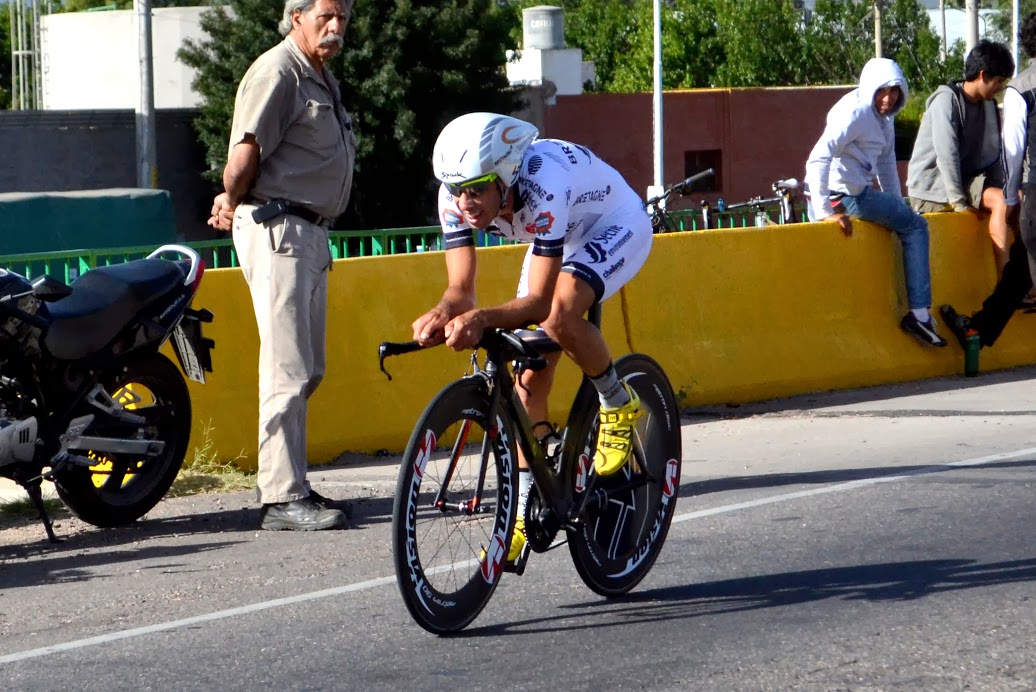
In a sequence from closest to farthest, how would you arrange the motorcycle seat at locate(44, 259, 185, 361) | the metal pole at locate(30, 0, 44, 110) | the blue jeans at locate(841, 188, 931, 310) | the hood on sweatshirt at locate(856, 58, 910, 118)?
the motorcycle seat at locate(44, 259, 185, 361)
the hood on sweatshirt at locate(856, 58, 910, 118)
the blue jeans at locate(841, 188, 931, 310)
the metal pole at locate(30, 0, 44, 110)

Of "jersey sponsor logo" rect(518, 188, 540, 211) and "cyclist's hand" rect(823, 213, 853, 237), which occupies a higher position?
"jersey sponsor logo" rect(518, 188, 540, 211)

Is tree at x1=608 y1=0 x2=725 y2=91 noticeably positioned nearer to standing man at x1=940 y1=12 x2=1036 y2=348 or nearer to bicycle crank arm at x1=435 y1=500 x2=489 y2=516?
standing man at x1=940 y1=12 x2=1036 y2=348

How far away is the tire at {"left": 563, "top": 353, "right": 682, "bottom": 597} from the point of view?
5754 millimetres

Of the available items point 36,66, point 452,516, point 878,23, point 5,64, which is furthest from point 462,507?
point 5,64

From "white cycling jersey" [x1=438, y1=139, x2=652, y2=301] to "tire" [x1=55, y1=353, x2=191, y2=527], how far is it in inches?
87.9

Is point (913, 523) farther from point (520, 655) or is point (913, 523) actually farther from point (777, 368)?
point (777, 368)

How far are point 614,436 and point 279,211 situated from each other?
220 cm

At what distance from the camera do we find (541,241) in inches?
212

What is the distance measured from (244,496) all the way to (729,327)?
4034 millimetres

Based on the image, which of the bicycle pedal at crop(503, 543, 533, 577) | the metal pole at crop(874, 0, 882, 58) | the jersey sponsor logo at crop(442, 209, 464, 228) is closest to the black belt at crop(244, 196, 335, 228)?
the jersey sponsor logo at crop(442, 209, 464, 228)

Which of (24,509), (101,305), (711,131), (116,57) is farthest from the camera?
(116,57)

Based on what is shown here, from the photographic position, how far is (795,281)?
11.3m

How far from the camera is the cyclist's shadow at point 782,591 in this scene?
18.6 ft

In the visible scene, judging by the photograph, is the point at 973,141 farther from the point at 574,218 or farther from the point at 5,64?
the point at 5,64
